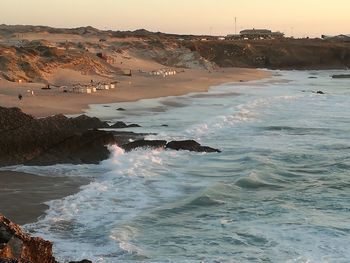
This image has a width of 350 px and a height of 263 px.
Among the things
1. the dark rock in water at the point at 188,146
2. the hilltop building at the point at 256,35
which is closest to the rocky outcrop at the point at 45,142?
the dark rock in water at the point at 188,146

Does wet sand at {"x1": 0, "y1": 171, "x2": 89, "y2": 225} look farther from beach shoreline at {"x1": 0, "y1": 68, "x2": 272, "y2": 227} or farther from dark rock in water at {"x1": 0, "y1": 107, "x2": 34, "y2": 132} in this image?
dark rock in water at {"x1": 0, "y1": 107, "x2": 34, "y2": 132}

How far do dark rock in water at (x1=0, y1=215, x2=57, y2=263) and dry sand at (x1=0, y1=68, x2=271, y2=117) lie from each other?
1558 centimetres

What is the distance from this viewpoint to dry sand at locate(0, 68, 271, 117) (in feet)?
81.3

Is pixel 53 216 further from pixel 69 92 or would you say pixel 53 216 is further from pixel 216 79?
pixel 216 79

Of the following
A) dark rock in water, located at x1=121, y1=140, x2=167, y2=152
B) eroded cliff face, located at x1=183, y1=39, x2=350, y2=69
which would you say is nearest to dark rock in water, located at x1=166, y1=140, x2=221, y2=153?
dark rock in water, located at x1=121, y1=140, x2=167, y2=152

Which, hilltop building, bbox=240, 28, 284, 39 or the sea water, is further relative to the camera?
hilltop building, bbox=240, 28, 284, 39

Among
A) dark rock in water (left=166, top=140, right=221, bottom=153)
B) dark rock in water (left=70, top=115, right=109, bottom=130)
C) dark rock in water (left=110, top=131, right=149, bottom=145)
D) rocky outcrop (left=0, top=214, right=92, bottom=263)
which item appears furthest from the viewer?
dark rock in water (left=70, top=115, right=109, bottom=130)

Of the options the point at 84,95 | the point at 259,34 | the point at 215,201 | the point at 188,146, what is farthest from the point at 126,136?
the point at 259,34

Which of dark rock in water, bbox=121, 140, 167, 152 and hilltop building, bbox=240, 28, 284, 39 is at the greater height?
hilltop building, bbox=240, 28, 284, 39

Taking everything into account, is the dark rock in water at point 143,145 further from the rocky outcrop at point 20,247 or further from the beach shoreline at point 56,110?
the rocky outcrop at point 20,247

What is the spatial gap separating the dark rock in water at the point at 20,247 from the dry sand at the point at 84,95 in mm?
15583

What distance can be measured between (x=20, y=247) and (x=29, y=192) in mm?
6078

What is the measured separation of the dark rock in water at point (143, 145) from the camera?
17077 millimetres

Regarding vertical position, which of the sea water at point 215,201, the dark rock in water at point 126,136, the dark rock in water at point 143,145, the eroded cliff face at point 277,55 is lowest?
the sea water at point 215,201
